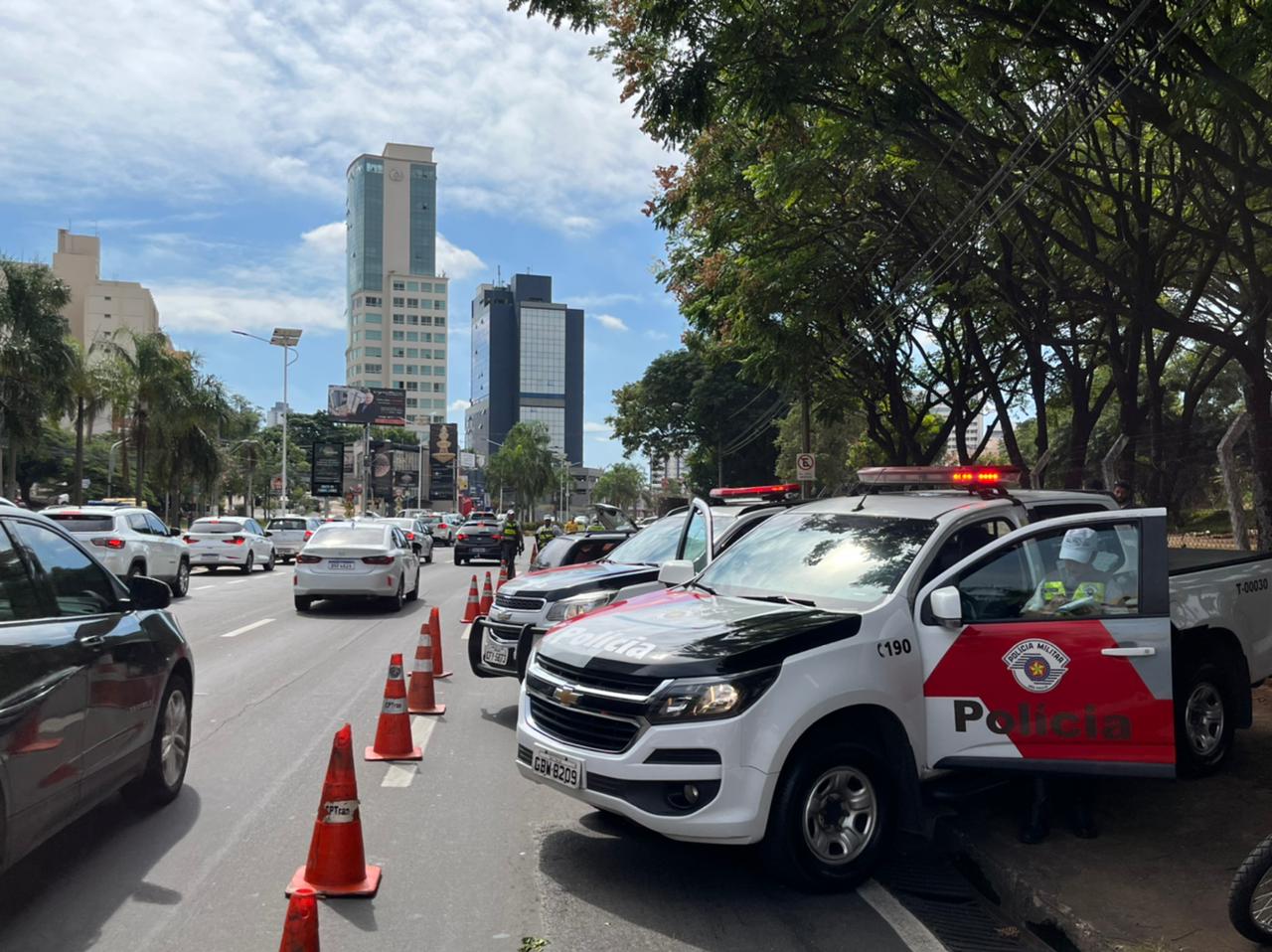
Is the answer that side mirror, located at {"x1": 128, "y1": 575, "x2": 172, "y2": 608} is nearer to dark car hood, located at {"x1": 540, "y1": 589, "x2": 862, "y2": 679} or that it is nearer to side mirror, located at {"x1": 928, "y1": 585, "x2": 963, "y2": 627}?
dark car hood, located at {"x1": 540, "y1": 589, "x2": 862, "y2": 679}

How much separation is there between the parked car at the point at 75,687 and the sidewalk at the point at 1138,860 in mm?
4350

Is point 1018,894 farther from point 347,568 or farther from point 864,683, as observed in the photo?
point 347,568

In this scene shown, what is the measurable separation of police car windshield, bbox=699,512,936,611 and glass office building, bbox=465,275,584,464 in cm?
17665

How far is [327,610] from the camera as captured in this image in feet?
59.7

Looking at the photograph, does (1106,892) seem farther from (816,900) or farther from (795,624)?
(795,624)

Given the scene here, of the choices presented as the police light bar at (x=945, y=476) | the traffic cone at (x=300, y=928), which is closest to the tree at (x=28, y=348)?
the police light bar at (x=945, y=476)

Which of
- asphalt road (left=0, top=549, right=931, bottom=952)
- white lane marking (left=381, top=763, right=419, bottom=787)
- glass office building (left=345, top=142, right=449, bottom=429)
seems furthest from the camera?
glass office building (left=345, top=142, right=449, bottom=429)

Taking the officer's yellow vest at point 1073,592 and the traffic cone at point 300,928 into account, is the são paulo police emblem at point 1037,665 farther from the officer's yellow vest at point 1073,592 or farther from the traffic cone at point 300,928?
the traffic cone at point 300,928

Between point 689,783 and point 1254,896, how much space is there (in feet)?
7.40

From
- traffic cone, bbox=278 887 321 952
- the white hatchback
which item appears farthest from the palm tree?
traffic cone, bbox=278 887 321 952

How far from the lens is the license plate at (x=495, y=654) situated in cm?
927

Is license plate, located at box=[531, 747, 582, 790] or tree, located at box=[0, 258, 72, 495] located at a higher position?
tree, located at box=[0, 258, 72, 495]

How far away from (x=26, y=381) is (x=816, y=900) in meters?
38.9

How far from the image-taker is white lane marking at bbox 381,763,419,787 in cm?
694
